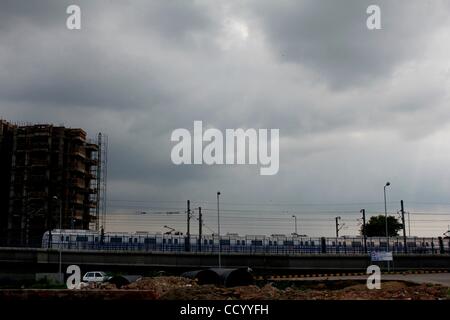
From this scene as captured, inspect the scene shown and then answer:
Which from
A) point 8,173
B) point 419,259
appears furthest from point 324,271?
point 8,173

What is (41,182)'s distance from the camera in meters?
91.3

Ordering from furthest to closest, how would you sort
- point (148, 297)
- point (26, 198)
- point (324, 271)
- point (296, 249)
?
point (26, 198), point (296, 249), point (324, 271), point (148, 297)

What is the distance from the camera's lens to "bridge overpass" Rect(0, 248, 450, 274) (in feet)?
205

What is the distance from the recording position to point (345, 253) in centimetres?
6519

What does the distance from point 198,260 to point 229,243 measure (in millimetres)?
7538

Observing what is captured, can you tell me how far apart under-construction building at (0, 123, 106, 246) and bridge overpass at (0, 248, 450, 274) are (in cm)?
2440

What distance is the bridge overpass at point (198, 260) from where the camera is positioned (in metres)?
62.4

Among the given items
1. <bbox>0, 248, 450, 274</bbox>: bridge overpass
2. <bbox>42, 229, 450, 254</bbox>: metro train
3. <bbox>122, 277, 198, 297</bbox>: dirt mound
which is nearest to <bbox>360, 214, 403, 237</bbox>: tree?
<bbox>42, 229, 450, 254</bbox>: metro train

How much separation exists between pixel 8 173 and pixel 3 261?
118 feet

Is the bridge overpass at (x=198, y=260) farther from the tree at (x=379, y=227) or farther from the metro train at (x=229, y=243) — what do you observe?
the tree at (x=379, y=227)

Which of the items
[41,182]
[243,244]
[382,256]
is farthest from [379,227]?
[41,182]

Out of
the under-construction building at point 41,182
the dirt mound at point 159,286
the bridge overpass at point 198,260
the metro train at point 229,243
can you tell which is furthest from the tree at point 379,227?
the dirt mound at point 159,286

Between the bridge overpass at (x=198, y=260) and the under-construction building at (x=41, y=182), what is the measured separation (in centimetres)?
2440
